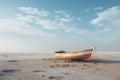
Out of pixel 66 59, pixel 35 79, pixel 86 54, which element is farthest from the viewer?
pixel 66 59

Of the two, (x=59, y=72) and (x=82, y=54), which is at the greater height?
(x=82, y=54)

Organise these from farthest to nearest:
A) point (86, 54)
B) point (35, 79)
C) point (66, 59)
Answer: point (66, 59) → point (86, 54) → point (35, 79)

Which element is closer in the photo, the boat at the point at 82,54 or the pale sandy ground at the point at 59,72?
the pale sandy ground at the point at 59,72

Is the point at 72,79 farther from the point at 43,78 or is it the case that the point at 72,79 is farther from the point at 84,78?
the point at 43,78

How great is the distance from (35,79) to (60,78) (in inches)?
84.1

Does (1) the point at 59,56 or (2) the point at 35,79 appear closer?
(2) the point at 35,79

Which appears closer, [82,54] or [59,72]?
[59,72]

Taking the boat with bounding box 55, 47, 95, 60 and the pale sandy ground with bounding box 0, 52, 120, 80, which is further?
the boat with bounding box 55, 47, 95, 60

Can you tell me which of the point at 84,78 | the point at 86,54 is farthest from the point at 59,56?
the point at 84,78

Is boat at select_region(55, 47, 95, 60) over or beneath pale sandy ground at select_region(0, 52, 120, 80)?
over

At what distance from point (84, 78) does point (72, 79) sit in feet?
4.07

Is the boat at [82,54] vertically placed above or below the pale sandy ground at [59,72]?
above

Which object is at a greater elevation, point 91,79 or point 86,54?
point 86,54

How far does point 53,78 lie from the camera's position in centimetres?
1440
